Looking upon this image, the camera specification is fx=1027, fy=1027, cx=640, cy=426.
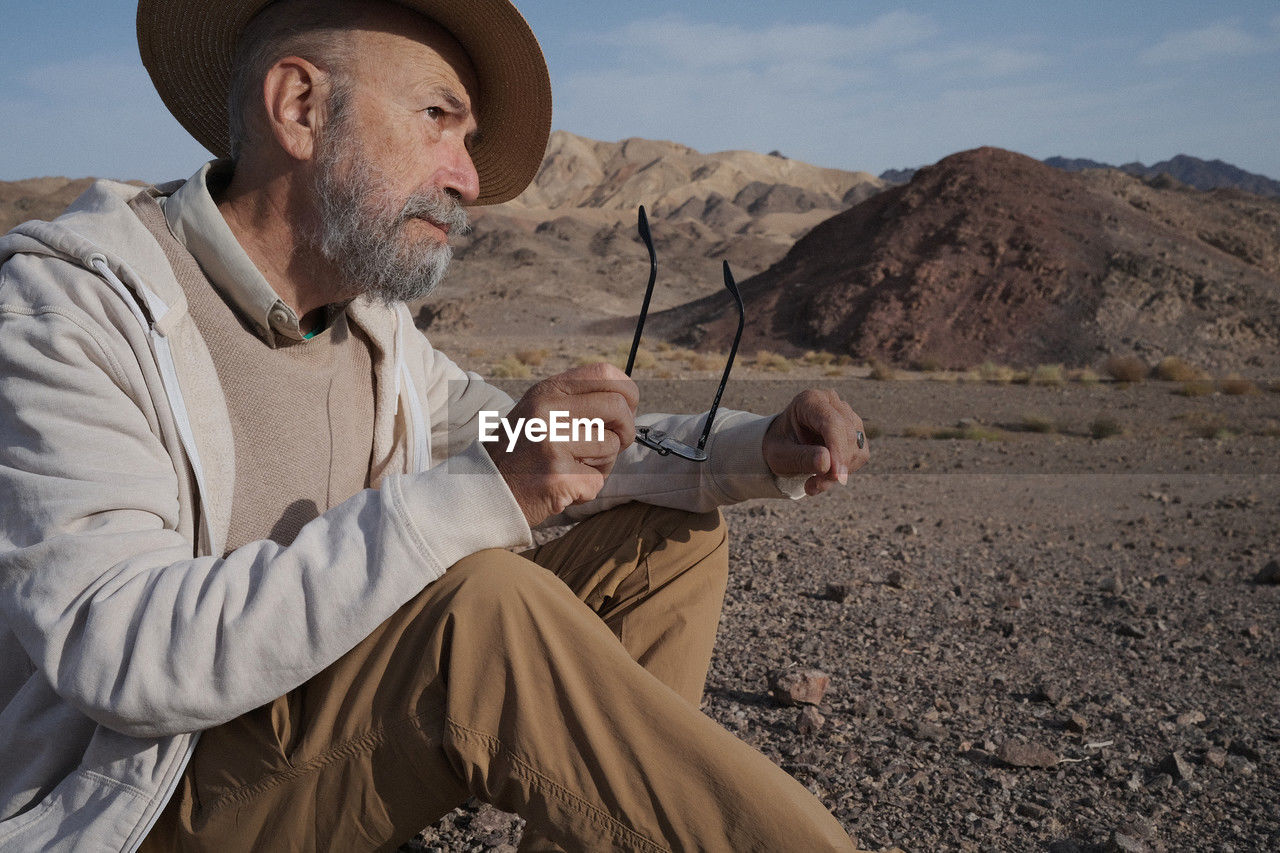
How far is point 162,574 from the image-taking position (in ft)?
4.13

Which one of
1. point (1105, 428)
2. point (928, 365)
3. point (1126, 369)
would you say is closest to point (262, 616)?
Result: point (1105, 428)

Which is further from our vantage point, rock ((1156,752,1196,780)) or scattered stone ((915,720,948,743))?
scattered stone ((915,720,948,743))

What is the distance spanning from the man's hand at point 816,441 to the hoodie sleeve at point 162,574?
75 centimetres

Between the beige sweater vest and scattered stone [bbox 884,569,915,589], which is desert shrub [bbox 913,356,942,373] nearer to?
scattered stone [bbox 884,569,915,589]

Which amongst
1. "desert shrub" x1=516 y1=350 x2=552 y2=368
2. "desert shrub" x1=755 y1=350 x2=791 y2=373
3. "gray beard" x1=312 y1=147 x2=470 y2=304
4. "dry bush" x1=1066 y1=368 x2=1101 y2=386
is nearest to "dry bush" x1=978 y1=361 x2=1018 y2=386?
"dry bush" x1=1066 y1=368 x2=1101 y2=386

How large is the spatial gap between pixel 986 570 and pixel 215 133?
3.49 metres

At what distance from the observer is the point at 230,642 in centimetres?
124

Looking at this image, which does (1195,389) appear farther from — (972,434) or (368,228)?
(368,228)

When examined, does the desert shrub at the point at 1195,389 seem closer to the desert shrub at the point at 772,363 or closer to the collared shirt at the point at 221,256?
the desert shrub at the point at 772,363

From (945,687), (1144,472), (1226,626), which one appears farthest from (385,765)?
(1144,472)

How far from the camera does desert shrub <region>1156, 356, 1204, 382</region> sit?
15.1m

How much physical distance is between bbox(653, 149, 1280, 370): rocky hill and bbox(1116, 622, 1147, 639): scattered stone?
48.8 ft

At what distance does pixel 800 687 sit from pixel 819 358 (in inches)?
640

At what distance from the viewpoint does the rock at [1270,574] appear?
4.28m
